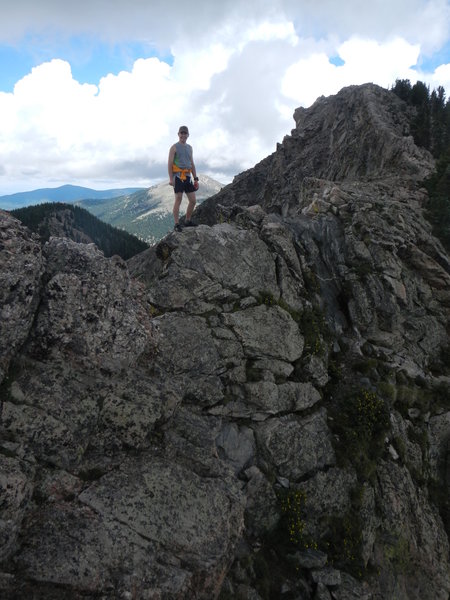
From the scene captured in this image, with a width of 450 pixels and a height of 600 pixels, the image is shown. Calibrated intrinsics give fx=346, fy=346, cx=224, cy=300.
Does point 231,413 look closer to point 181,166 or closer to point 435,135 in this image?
point 181,166

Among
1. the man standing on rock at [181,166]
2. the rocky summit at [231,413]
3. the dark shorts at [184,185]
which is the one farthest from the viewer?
the dark shorts at [184,185]

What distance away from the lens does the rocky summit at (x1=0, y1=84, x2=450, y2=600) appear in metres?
7.52

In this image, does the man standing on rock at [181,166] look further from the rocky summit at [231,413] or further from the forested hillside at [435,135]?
the forested hillside at [435,135]

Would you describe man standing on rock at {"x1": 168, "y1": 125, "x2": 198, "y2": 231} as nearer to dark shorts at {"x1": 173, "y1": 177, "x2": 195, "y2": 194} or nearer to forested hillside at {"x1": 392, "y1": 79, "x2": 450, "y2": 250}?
dark shorts at {"x1": 173, "y1": 177, "x2": 195, "y2": 194}

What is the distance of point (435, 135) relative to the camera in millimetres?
61531

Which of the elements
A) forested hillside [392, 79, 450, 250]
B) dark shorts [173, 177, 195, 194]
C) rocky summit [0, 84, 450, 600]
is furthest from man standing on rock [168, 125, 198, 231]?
forested hillside [392, 79, 450, 250]

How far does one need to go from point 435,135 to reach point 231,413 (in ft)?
228

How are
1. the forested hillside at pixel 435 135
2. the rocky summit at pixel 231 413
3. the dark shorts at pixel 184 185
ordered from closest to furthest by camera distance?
the rocky summit at pixel 231 413 → the dark shorts at pixel 184 185 → the forested hillside at pixel 435 135

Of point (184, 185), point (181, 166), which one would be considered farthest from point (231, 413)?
point (181, 166)

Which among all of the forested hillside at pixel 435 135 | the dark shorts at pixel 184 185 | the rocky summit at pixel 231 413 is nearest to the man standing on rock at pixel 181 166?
the dark shorts at pixel 184 185

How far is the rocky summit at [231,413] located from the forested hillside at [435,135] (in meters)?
9.96

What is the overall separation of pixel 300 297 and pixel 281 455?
8.09 meters

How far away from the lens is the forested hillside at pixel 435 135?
3378cm

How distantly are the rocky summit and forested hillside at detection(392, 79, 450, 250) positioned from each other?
9.96 m
